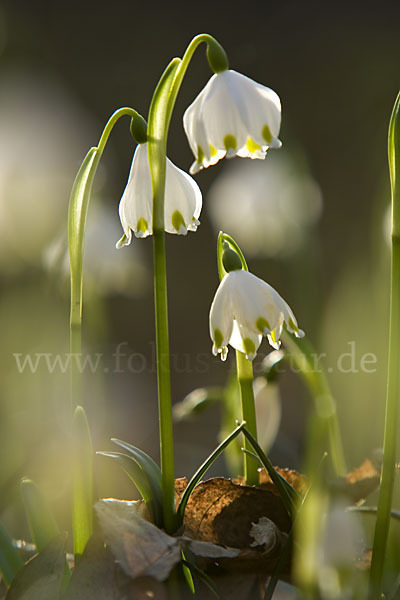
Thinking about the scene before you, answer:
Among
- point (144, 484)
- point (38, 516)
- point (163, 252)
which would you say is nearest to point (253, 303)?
point (163, 252)

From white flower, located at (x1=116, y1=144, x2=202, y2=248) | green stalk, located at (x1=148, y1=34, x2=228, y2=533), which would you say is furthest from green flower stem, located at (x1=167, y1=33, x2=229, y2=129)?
white flower, located at (x1=116, y1=144, x2=202, y2=248)

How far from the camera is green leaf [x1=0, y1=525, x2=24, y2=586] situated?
80cm

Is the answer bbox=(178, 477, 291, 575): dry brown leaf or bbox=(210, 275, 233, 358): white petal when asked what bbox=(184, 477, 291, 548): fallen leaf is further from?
bbox=(210, 275, 233, 358): white petal

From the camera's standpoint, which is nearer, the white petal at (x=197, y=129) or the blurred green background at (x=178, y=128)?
the white petal at (x=197, y=129)

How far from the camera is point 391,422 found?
0.70 meters

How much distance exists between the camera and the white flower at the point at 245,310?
0.81 m

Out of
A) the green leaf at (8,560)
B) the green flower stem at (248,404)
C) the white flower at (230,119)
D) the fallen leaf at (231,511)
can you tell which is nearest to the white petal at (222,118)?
the white flower at (230,119)

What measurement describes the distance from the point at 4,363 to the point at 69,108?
1966 mm

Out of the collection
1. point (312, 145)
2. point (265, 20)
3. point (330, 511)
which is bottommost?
point (330, 511)

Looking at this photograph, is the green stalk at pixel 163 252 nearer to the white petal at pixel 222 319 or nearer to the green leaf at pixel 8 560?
the white petal at pixel 222 319

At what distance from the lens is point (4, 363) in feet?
7.29

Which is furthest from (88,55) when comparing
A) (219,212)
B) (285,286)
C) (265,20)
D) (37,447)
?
(37,447)

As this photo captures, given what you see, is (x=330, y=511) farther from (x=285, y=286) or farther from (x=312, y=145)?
(x=312, y=145)

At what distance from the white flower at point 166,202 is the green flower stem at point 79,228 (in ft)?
0.18
